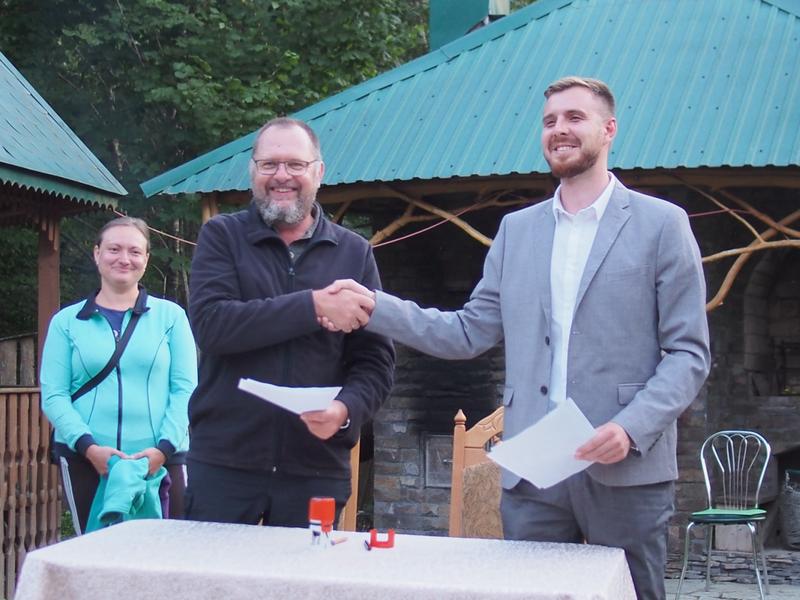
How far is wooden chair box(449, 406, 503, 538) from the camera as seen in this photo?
5.30 m

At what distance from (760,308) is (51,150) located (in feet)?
17.6

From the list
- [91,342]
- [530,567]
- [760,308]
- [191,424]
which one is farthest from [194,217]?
[530,567]

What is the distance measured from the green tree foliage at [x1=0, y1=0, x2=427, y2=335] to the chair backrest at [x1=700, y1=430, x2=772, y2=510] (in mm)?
7220

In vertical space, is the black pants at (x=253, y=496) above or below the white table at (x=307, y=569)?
above

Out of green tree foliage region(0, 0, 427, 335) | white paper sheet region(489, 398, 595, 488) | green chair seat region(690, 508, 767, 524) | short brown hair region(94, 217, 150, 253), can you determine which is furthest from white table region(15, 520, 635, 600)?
green tree foliage region(0, 0, 427, 335)

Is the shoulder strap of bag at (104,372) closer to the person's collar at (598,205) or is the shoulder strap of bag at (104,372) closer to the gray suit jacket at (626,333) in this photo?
the gray suit jacket at (626,333)

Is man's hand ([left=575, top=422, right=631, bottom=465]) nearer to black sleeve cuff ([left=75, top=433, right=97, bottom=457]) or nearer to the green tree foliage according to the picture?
black sleeve cuff ([left=75, top=433, right=97, bottom=457])

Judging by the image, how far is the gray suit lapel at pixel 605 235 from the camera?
291 cm

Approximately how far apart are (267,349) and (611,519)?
0.99 metres

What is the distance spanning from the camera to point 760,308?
29.9 ft

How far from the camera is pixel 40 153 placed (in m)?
7.64

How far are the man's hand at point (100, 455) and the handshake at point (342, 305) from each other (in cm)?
143

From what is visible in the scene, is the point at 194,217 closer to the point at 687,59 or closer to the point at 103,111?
the point at 103,111

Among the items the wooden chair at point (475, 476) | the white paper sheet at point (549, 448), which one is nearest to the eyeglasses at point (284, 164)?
the white paper sheet at point (549, 448)
